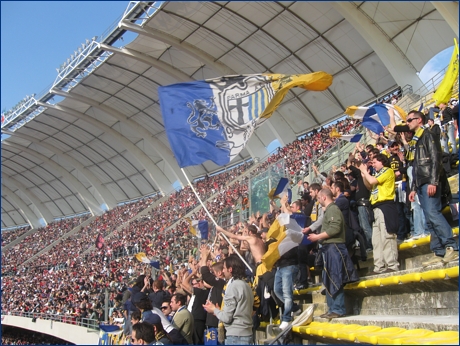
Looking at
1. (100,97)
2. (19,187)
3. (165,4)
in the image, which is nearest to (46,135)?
(100,97)

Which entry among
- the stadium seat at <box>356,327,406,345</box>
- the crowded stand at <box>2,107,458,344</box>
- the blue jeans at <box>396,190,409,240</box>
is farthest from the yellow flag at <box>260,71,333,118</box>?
the stadium seat at <box>356,327,406,345</box>

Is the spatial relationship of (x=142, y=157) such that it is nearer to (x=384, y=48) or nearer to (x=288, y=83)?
(x=384, y=48)

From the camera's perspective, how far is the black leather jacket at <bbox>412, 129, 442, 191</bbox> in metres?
4.50

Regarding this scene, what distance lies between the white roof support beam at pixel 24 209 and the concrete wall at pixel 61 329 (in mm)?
24461

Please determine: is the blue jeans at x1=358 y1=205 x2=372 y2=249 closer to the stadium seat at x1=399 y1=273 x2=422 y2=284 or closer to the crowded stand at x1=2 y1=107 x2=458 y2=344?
the crowded stand at x1=2 y1=107 x2=458 y2=344

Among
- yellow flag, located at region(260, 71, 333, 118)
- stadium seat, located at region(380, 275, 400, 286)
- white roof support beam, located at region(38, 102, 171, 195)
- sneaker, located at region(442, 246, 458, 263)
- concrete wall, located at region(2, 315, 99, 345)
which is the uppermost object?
white roof support beam, located at region(38, 102, 171, 195)

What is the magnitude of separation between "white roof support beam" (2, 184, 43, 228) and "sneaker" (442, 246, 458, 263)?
5210cm

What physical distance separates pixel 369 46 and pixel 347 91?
3084 mm

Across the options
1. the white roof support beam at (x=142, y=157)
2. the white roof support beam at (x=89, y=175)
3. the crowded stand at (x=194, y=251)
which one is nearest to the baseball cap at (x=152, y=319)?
the crowded stand at (x=194, y=251)

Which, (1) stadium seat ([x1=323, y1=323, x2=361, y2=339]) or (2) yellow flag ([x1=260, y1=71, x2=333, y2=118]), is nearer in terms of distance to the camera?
(1) stadium seat ([x1=323, y1=323, x2=361, y2=339])

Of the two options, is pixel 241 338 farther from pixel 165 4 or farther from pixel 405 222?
pixel 165 4

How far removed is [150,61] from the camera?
24297mm

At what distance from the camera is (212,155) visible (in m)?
6.71

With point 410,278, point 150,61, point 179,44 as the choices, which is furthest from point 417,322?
point 150,61
